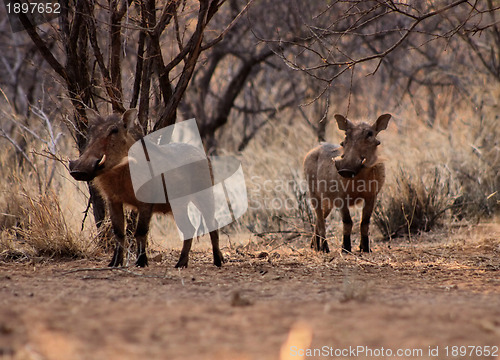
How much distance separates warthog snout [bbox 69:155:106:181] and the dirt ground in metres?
0.64

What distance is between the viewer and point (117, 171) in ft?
14.2

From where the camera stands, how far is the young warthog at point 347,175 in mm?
5184

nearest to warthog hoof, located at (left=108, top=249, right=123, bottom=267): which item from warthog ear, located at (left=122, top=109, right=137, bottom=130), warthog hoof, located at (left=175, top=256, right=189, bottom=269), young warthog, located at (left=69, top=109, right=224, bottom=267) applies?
young warthog, located at (left=69, top=109, right=224, bottom=267)

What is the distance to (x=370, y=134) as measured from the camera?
530 cm

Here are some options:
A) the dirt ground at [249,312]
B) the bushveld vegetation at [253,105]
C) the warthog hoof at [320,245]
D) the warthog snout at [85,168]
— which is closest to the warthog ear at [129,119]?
the warthog snout at [85,168]

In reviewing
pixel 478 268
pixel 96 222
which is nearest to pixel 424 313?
pixel 478 268

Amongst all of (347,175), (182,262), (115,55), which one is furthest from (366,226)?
(115,55)

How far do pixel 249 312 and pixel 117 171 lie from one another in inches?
85.7

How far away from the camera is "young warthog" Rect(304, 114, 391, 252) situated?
5184 millimetres

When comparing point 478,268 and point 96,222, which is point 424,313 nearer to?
point 478,268

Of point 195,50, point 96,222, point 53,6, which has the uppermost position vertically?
point 53,6

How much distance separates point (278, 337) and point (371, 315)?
0.53 metres

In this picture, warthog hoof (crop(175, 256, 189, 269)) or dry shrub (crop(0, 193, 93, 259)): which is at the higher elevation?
dry shrub (crop(0, 193, 93, 259))

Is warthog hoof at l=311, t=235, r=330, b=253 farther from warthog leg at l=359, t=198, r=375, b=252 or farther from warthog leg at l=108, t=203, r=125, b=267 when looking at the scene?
warthog leg at l=108, t=203, r=125, b=267
